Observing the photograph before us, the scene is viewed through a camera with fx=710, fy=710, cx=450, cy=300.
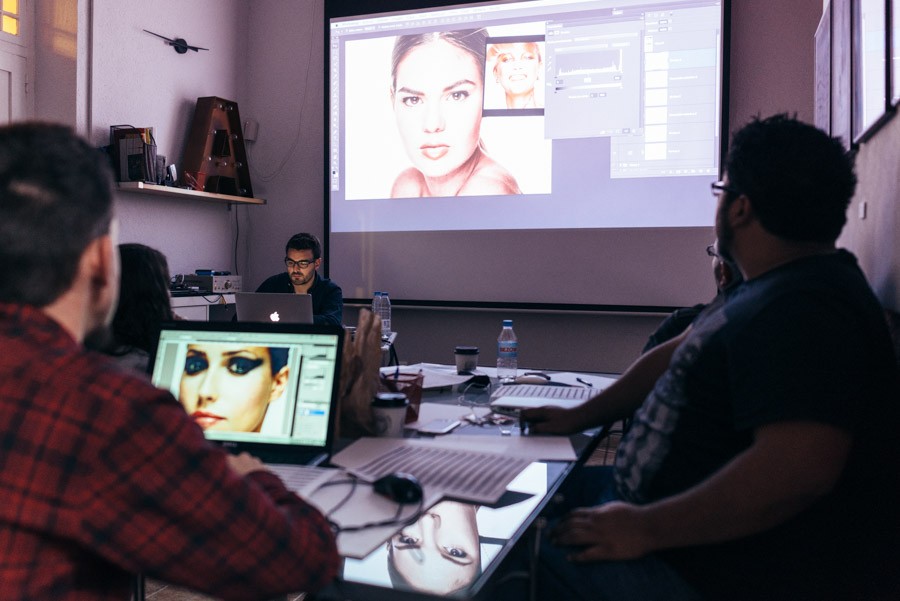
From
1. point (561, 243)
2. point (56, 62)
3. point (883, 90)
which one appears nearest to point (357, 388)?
point (883, 90)

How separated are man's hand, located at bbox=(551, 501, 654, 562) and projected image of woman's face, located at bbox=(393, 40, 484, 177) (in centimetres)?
325

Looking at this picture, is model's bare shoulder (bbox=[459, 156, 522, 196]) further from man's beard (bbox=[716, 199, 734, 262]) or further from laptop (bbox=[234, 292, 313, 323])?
man's beard (bbox=[716, 199, 734, 262])

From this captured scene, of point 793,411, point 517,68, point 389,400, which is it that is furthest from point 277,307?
point 517,68

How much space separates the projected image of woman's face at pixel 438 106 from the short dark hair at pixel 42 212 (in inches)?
138

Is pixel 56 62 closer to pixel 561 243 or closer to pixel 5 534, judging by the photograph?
pixel 561 243

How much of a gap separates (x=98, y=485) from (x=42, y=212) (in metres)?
0.27

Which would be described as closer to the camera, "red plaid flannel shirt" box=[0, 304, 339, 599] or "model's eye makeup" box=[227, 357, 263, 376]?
"red plaid flannel shirt" box=[0, 304, 339, 599]

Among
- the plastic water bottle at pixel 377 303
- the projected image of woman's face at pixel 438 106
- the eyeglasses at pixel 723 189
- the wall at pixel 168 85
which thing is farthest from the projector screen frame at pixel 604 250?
the eyeglasses at pixel 723 189

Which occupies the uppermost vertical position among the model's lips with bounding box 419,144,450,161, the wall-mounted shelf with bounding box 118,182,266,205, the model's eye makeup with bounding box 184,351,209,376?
the model's lips with bounding box 419,144,450,161

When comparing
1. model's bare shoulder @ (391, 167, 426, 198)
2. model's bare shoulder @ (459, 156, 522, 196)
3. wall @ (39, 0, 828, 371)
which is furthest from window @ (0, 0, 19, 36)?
model's bare shoulder @ (459, 156, 522, 196)

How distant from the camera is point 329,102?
442 centimetres

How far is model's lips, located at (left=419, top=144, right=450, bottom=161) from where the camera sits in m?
4.16

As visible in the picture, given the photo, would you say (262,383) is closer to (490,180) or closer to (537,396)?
(537,396)

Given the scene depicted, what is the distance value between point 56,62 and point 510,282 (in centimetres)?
270
